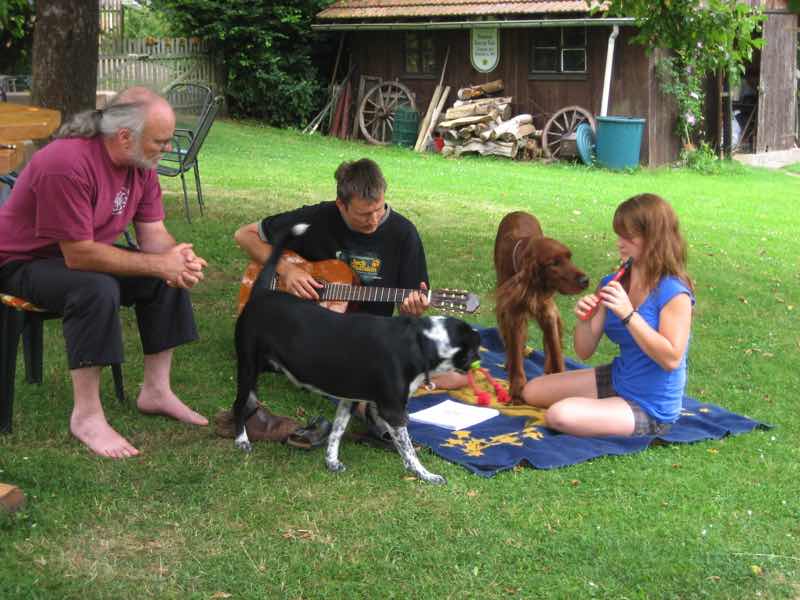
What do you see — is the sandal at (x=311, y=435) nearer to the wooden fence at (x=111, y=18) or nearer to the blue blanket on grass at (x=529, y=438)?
the blue blanket on grass at (x=529, y=438)

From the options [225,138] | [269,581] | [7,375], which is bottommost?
[269,581]

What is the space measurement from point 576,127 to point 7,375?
15.7 meters

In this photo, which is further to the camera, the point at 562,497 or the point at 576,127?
the point at 576,127

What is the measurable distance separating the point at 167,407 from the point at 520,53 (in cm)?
1647

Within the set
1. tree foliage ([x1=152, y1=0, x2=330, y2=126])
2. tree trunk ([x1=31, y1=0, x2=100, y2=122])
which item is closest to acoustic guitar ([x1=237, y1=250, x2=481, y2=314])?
tree trunk ([x1=31, y1=0, x2=100, y2=122])

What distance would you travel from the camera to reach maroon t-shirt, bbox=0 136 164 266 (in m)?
4.41

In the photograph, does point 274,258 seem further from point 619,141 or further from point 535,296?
point 619,141

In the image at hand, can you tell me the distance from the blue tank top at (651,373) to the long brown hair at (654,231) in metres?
0.06

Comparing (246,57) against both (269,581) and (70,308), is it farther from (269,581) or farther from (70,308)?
(269,581)

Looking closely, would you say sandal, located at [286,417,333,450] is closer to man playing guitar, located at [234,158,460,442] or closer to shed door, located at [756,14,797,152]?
man playing guitar, located at [234,158,460,442]

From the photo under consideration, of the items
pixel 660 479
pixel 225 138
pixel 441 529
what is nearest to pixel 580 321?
pixel 660 479

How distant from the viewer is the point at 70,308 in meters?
4.40

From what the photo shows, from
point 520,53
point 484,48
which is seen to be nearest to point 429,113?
point 484,48

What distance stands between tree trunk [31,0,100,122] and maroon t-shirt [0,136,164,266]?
3.85 metres
